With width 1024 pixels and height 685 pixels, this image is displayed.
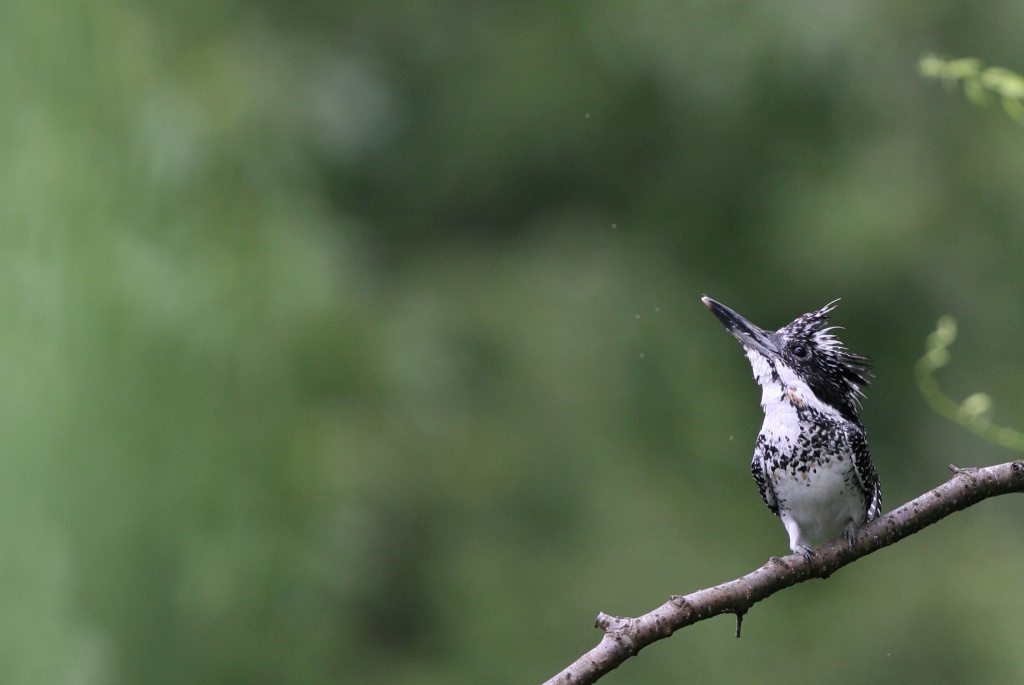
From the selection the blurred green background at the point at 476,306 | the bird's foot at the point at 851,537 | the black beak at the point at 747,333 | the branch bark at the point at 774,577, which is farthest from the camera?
the blurred green background at the point at 476,306

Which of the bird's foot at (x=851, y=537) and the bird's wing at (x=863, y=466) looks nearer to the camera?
the bird's foot at (x=851, y=537)

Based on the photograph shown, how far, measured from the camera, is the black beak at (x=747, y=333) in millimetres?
1831

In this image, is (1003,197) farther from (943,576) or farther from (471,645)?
A: (471,645)

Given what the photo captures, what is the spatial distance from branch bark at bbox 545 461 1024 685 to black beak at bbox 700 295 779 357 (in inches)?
15.6

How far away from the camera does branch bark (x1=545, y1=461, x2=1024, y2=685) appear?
1358 mm

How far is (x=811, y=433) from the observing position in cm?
192

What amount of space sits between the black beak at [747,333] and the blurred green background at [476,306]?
193 cm

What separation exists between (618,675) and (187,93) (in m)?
2.49

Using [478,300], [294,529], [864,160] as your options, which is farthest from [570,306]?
[294,529]

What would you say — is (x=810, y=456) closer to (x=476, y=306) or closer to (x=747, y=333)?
(x=747, y=333)

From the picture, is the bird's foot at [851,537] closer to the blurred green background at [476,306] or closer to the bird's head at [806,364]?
the bird's head at [806,364]

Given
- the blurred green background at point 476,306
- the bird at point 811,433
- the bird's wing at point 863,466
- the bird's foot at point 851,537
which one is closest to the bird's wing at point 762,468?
the bird at point 811,433

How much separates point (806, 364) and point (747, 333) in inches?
4.5

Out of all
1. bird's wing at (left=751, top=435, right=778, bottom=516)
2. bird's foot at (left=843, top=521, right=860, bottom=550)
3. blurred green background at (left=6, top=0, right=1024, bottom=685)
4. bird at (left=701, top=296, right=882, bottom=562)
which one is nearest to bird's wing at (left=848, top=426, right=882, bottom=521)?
bird at (left=701, top=296, right=882, bottom=562)
